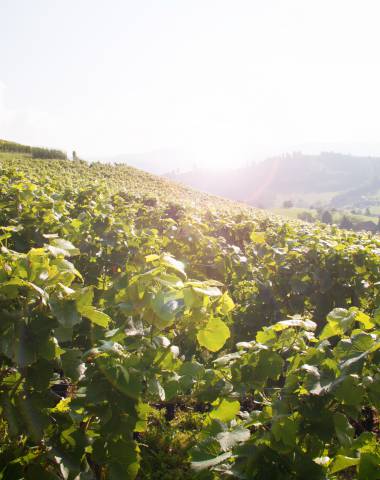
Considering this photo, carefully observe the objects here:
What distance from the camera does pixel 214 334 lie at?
252 centimetres

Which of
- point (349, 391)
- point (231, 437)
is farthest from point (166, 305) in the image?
point (349, 391)

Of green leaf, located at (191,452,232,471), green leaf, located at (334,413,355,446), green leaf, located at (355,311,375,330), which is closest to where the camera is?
green leaf, located at (191,452,232,471)

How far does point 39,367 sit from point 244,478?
1340mm

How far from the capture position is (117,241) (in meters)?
5.80

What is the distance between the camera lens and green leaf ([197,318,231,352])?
8.21 ft

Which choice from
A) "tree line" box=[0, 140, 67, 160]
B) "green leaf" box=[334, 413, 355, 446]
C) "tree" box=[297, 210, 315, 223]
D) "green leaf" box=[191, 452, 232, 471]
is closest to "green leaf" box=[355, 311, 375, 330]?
"green leaf" box=[334, 413, 355, 446]

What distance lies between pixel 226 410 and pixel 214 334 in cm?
50

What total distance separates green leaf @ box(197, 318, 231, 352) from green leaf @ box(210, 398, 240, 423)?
1.20 feet

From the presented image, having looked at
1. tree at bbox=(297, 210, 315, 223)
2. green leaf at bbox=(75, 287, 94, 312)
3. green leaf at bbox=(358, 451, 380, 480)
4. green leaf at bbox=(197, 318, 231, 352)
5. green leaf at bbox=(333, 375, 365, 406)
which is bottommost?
tree at bbox=(297, 210, 315, 223)

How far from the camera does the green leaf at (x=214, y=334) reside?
2.50 metres

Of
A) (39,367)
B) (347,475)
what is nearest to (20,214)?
(39,367)

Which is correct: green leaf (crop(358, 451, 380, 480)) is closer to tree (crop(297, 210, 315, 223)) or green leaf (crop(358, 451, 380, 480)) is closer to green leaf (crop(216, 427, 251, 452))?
green leaf (crop(216, 427, 251, 452))

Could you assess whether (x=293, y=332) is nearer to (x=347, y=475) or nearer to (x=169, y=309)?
(x=169, y=309)

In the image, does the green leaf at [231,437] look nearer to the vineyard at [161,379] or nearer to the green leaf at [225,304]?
the vineyard at [161,379]
